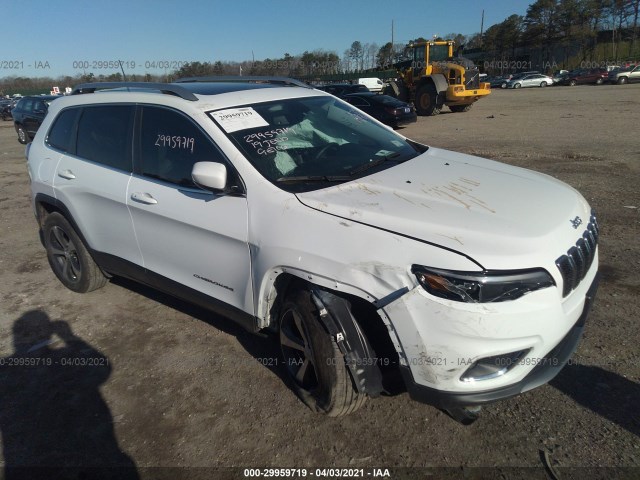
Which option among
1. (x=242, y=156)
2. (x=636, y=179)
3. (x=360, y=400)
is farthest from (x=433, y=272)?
(x=636, y=179)

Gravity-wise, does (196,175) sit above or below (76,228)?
above

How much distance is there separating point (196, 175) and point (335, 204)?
86 cm

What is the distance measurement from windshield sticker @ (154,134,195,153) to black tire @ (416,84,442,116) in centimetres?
1926

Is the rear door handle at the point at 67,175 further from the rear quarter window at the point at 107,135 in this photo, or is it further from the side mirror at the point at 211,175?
the side mirror at the point at 211,175

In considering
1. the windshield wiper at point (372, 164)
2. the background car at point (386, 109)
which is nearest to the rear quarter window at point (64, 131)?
the windshield wiper at point (372, 164)

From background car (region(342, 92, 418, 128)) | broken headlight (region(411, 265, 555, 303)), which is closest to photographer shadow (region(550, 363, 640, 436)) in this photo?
broken headlight (region(411, 265, 555, 303))

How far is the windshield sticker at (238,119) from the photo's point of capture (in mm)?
3000

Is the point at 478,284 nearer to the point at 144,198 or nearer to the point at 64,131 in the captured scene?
the point at 144,198

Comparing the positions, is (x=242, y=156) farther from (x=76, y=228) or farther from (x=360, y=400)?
(x=76, y=228)

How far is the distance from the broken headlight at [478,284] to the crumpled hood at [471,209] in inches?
1.9

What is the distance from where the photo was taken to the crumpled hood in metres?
2.12

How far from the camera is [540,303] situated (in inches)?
82.5

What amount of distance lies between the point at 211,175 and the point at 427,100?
20.4m

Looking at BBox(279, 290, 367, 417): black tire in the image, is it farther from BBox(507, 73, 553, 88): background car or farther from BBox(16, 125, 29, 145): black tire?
BBox(507, 73, 553, 88): background car
